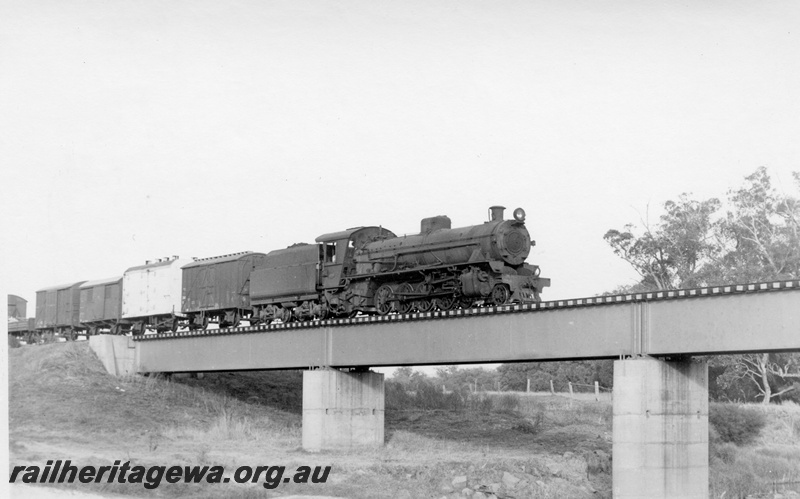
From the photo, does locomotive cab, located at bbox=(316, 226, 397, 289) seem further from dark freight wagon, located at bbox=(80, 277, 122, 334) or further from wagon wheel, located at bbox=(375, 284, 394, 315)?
dark freight wagon, located at bbox=(80, 277, 122, 334)

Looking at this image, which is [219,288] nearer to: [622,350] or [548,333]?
[548,333]

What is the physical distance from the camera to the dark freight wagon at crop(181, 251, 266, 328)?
4194cm

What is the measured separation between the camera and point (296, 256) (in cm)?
3781

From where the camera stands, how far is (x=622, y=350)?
82.6ft

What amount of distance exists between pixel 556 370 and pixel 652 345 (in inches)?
1888

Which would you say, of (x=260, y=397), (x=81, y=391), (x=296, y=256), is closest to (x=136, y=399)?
(x=81, y=391)

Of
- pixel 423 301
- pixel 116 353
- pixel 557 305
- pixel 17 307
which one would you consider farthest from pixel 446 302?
pixel 17 307

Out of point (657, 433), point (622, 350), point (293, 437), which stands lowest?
point (293, 437)

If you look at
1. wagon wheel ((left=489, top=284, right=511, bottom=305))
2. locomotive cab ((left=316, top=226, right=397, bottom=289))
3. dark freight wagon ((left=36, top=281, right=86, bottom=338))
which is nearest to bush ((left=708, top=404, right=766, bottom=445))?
wagon wheel ((left=489, top=284, right=511, bottom=305))

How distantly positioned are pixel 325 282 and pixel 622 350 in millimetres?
14400

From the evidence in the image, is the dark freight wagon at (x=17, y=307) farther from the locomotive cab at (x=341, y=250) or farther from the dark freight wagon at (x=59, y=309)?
the locomotive cab at (x=341, y=250)

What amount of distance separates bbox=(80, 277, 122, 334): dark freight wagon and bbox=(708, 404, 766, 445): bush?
101 feet

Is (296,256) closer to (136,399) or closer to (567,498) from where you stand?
(136,399)

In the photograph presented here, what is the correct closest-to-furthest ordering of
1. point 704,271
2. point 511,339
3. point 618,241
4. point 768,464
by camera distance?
point 511,339 < point 768,464 < point 704,271 < point 618,241
